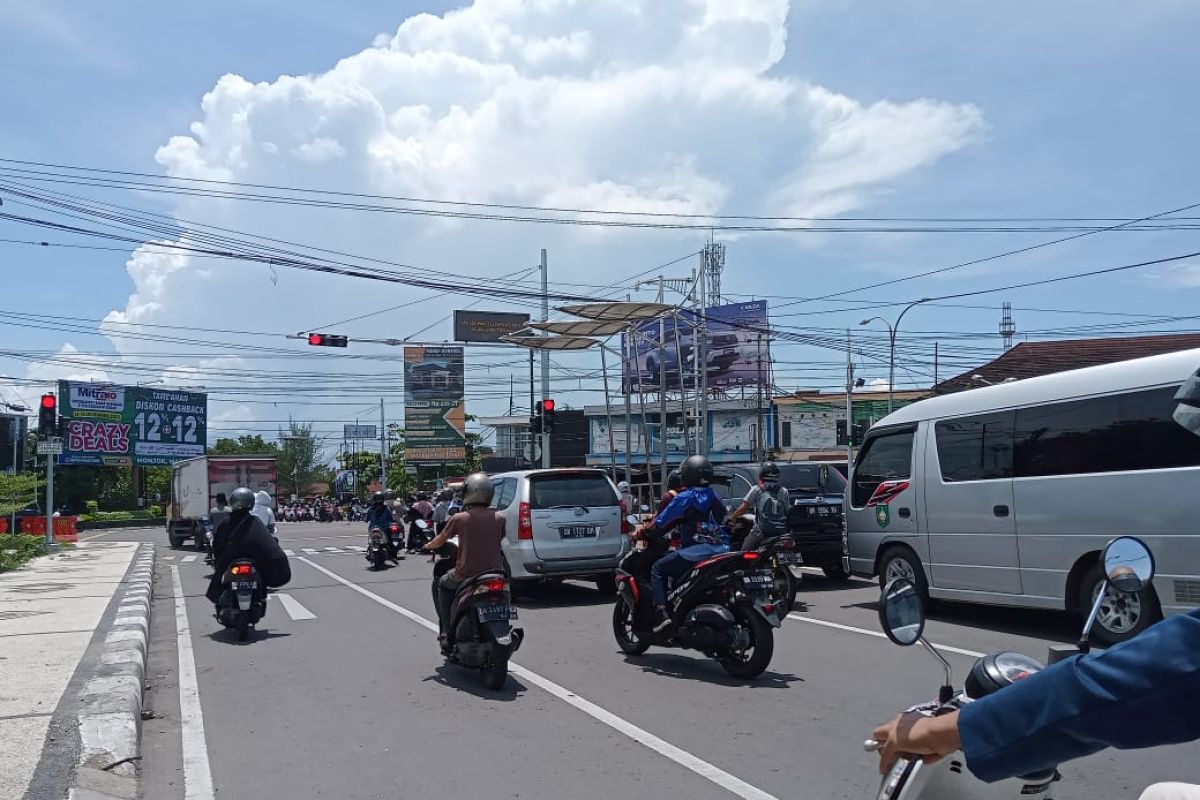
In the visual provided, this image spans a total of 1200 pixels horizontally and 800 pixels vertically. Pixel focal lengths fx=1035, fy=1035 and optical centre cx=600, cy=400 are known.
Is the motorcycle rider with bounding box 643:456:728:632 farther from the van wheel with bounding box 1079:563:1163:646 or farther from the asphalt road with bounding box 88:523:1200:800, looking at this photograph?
the van wheel with bounding box 1079:563:1163:646

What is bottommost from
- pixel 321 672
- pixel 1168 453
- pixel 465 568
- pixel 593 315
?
pixel 321 672

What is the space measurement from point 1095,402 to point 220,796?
778 centimetres

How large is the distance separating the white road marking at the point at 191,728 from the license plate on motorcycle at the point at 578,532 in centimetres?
459

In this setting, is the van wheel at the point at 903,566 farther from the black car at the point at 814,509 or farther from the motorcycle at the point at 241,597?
the motorcycle at the point at 241,597

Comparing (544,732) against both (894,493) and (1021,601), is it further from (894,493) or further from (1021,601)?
(894,493)

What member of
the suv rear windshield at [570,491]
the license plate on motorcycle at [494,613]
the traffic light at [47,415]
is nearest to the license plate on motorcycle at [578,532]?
the suv rear windshield at [570,491]

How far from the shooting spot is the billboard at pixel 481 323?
5634cm

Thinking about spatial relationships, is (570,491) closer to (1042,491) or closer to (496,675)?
(496,675)

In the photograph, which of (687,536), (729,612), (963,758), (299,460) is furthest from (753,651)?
(299,460)

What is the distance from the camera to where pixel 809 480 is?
16250mm

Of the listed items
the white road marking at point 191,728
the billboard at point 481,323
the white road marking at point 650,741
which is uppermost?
the billboard at point 481,323

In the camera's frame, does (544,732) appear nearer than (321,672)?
Yes

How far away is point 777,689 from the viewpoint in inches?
308

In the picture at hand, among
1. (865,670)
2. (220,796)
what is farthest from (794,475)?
(220,796)
